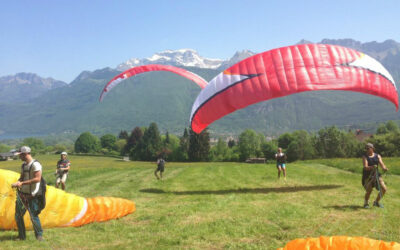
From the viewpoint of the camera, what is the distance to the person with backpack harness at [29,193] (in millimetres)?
7320

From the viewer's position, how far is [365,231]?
7734 mm

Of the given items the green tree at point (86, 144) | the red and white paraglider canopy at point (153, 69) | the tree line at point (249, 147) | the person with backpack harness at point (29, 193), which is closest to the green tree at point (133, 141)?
the tree line at point (249, 147)

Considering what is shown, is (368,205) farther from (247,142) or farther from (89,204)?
(247,142)

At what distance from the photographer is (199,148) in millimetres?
93562

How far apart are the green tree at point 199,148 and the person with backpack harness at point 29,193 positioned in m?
84.8

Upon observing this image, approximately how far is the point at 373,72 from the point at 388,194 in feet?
17.1

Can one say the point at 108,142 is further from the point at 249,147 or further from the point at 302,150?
the point at 302,150

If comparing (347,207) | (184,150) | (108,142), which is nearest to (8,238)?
(347,207)

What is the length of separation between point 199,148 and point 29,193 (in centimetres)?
8647

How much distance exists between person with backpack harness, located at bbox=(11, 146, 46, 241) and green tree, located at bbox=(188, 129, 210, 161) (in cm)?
8480

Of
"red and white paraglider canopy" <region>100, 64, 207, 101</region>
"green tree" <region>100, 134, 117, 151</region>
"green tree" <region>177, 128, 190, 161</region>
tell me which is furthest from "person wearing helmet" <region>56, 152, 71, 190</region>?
"green tree" <region>100, 134, 117, 151</region>

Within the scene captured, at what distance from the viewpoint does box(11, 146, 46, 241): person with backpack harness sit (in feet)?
24.0

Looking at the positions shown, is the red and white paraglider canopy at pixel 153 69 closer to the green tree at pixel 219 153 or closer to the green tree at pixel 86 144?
the green tree at pixel 219 153

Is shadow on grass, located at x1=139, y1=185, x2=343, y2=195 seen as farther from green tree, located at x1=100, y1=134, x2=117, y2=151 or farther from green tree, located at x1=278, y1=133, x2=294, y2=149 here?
green tree, located at x1=100, y1=134, x2=117, y2=151
